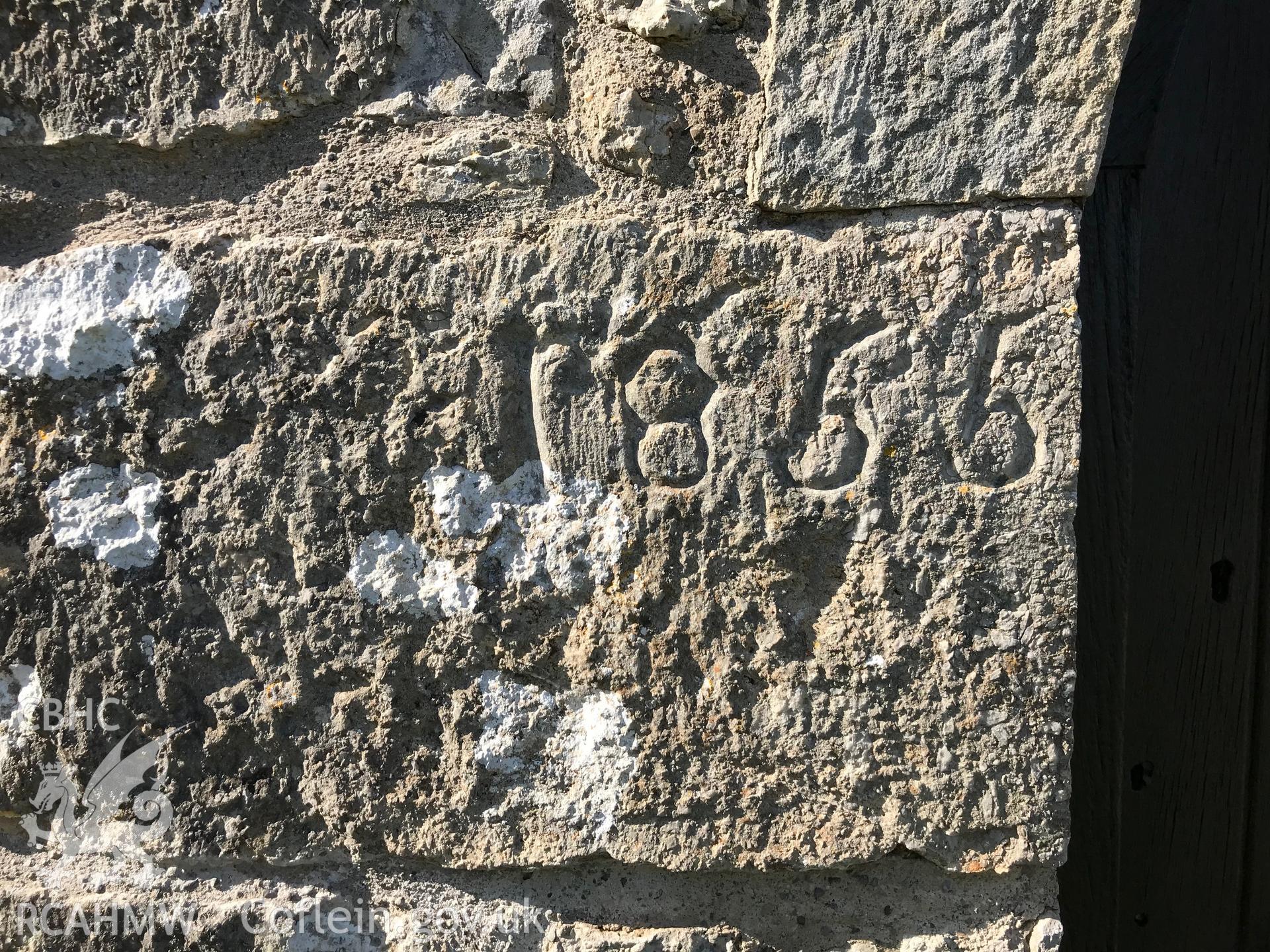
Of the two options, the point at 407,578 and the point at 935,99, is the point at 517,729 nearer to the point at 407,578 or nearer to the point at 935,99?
the point at 407,578

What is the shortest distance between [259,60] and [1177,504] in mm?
1050

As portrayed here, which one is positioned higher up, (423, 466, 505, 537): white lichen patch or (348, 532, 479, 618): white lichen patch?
(423, 466, 505, 537): white lichen patch

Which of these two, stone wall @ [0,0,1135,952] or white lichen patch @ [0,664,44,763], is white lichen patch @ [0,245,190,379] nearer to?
stone wall @ [0,0,1135,952]

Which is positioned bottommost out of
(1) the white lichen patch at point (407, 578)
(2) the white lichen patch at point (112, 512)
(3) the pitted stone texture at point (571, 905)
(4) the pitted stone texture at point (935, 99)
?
(3) the pitted stone texture at point (571, 905)

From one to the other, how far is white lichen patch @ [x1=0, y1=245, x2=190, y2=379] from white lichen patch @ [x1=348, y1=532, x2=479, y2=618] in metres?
0.23

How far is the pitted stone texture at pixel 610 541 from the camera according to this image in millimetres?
624

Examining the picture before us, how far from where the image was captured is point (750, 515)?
0.63 meters

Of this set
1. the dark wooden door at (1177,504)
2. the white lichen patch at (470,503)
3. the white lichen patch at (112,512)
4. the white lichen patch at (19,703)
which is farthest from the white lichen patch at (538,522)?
the dark wooden door at (1177,504)

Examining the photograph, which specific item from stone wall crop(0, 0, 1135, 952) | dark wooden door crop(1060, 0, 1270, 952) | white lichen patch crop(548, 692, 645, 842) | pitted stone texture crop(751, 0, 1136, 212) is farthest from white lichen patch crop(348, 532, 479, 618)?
dark wooden door crop(1060, 0, 1270, 952)

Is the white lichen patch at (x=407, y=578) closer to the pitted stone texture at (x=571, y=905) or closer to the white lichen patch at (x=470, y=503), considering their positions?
the white lichen patch at (x=470, y=503)

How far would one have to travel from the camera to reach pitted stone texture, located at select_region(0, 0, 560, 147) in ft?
2.18

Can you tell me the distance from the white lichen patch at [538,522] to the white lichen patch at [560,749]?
0.27ft

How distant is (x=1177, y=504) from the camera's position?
40.7 inches

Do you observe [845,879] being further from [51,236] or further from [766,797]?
[51,236]
